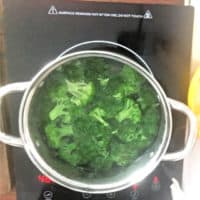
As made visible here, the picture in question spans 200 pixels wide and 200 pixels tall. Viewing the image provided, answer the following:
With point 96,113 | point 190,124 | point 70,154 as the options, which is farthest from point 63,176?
point 190,124

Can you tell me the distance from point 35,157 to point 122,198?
0.74ft

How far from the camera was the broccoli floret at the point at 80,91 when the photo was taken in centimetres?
74

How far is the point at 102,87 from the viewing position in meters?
0.75

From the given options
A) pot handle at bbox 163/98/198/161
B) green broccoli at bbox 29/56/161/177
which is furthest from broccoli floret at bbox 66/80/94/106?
pot handle at bbox 163/98/198/161

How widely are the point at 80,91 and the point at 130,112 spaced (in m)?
0.11

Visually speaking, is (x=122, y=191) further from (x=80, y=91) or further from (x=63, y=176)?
(x=80, y=91)

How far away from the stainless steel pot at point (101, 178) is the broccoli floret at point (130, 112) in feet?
0.17

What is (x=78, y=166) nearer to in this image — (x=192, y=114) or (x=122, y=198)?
(x=122, y=198)

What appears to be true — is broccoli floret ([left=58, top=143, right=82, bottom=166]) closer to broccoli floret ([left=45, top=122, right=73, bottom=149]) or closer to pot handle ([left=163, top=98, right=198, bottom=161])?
broccoli floret ([left=45, top=122, right=73, bottom=149])

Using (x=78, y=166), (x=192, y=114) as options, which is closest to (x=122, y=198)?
(x=78, y=166)

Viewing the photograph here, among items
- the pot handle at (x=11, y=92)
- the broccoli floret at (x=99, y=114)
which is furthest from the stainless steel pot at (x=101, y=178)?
the broccoli floret at (x=99, y=114)

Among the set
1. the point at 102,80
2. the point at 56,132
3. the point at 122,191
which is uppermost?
the point at 102,80

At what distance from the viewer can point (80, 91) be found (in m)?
0.74

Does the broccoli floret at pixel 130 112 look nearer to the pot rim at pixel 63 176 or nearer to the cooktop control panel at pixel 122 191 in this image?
the pot rim at pixel 63 176
